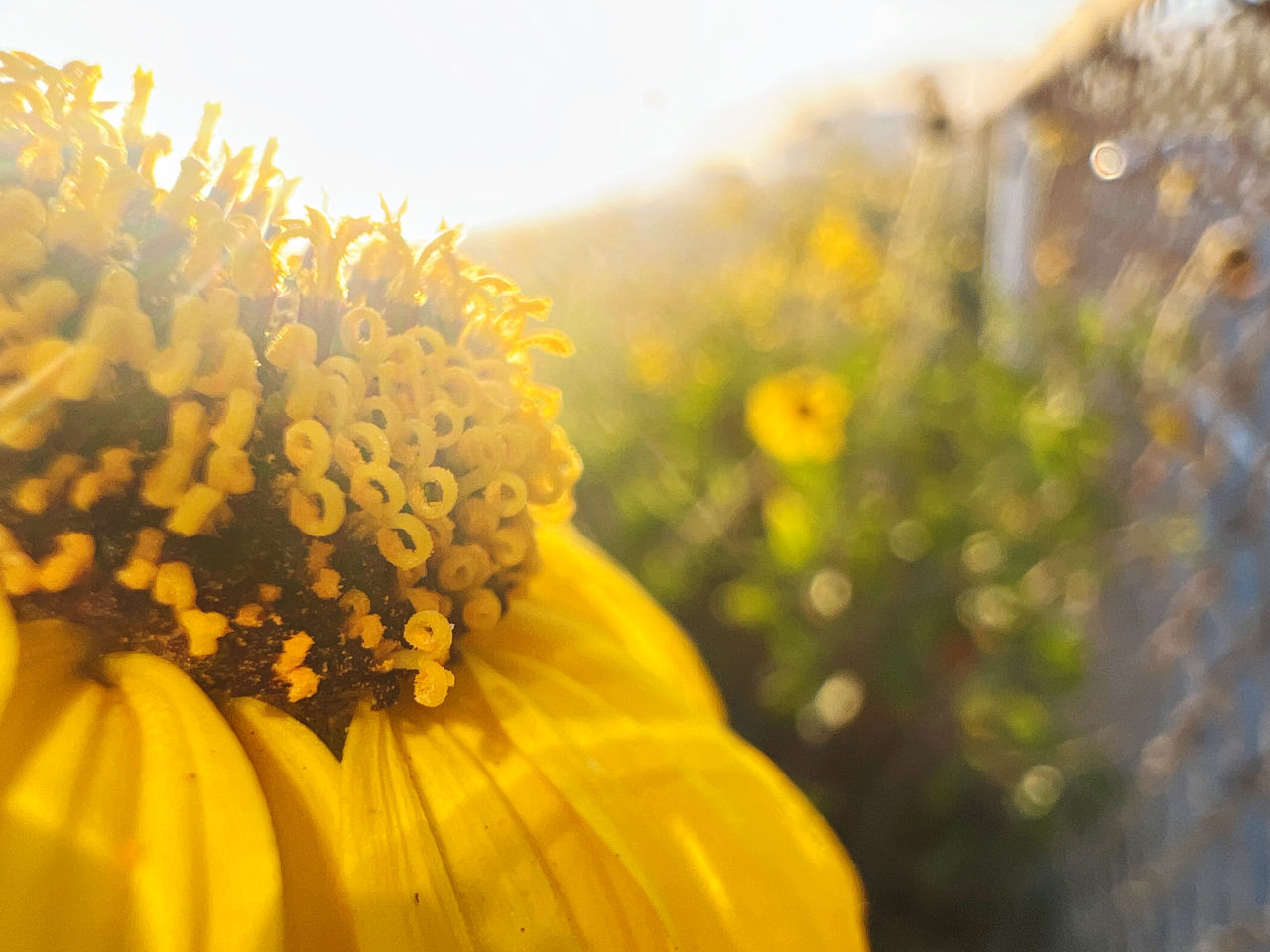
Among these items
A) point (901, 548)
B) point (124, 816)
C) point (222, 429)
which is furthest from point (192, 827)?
point (901, 548)

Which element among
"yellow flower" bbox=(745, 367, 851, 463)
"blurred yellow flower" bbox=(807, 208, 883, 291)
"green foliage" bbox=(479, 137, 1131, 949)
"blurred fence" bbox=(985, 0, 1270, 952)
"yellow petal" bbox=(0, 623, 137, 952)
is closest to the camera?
"yellow petal" bbox=(0, 623, 137, 952)

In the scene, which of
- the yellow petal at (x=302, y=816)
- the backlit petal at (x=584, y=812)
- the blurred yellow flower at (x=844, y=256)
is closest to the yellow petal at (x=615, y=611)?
Result: the backlit petal at (x=584, y=812)

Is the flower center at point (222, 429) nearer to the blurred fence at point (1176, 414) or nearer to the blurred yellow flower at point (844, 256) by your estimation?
the blurred fence at point (1176, 414)

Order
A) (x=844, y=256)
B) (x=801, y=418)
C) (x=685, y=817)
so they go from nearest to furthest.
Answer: (x=685, y=817), (x=801, y=418), (x=844, y=256)

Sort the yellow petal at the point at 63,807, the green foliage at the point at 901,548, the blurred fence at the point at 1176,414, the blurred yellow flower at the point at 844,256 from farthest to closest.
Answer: the blurred yellow flower at the point at 844,256 → the green foliage at the point at 901,548 → the blurred fence at the point at 1176,414 → the yellow petal at the point at 63,807

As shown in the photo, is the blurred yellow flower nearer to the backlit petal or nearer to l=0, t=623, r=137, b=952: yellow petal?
the backlit petal

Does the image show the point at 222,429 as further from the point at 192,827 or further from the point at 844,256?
the point at 844,256

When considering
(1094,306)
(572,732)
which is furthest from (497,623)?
(1094,306)

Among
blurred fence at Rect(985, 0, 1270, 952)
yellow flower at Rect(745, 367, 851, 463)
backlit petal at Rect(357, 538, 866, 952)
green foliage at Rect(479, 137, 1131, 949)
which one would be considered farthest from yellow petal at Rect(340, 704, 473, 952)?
yellow flower at Rect(745, 367, 851, 463)
